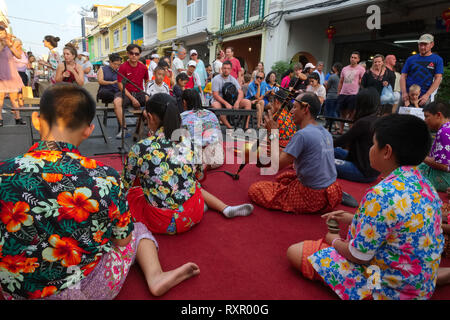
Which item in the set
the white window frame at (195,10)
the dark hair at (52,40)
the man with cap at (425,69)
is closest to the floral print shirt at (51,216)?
the man with cap at (425,69)

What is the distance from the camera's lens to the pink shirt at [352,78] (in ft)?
19.4

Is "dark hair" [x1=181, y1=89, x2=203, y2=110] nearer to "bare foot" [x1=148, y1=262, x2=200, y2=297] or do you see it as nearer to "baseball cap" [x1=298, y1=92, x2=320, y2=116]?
"baseball cap" [x1=298, y1=92, x2=320, y2=116]

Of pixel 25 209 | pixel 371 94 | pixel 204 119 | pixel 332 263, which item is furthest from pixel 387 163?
pixel 204 119

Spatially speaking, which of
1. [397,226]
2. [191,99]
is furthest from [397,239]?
[191,99]

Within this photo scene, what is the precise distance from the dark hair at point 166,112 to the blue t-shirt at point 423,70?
4348 millimetres

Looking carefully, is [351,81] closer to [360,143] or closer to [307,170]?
[360,143]

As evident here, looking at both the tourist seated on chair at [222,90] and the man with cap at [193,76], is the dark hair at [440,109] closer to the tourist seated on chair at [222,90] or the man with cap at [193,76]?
the tourist seated on chair at [222,90]

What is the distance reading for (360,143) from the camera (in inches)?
125


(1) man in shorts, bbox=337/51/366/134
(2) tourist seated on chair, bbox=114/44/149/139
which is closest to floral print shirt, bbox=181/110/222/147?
(2) tourist seated on chair, bbox=114/44/149/139

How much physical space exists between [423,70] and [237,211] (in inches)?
160

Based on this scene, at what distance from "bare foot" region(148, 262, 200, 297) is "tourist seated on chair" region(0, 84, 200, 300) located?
0.28 meters

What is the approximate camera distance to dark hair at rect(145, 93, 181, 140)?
77.8 inches

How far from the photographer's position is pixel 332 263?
1509 millimetres

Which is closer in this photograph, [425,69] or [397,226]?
[397,226]
